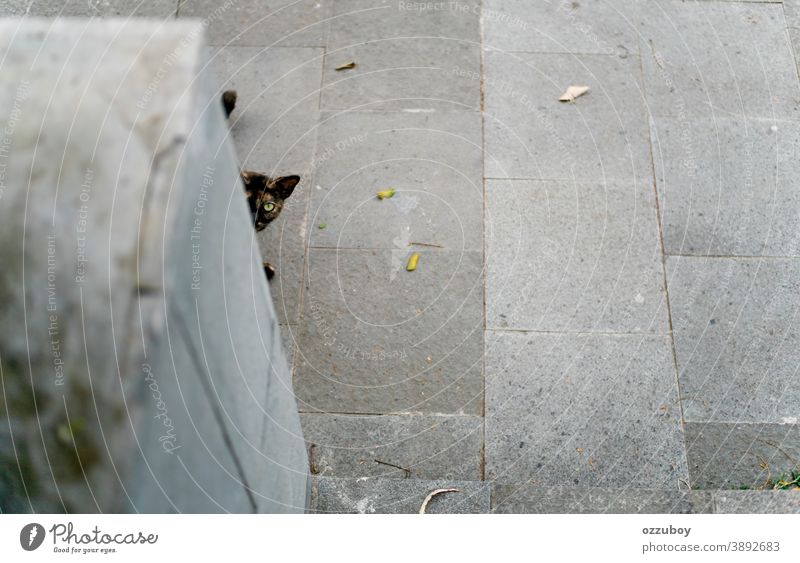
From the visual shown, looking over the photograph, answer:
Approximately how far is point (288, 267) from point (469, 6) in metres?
1.56

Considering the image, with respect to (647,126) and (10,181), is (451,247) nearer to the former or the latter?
(647,126)

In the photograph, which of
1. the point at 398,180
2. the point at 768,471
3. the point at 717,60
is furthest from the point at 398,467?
the point at 717,60

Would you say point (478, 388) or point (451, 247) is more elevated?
point (451, 247)

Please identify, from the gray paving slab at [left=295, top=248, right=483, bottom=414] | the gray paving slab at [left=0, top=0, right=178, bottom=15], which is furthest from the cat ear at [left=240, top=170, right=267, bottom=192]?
the gray paving slab at [left=0, top=0, right=178, bottom=15]

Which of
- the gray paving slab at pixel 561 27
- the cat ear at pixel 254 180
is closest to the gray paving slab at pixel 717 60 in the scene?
the gray paving slab at pixel 561 27

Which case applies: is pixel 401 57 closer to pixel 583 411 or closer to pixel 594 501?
pixel 583 411

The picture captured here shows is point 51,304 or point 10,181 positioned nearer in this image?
point 51,304

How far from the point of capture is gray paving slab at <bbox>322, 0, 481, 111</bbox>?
11.4 feet

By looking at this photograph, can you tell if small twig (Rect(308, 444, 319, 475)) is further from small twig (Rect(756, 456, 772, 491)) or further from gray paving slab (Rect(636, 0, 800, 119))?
gray paving slab (Rect(636, 0, 800, 119))

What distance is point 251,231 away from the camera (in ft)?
8.25

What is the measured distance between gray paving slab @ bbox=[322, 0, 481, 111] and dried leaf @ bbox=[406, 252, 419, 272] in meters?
0.70

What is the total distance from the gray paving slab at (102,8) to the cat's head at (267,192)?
921 millimetres

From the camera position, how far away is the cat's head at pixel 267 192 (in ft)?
10.7
